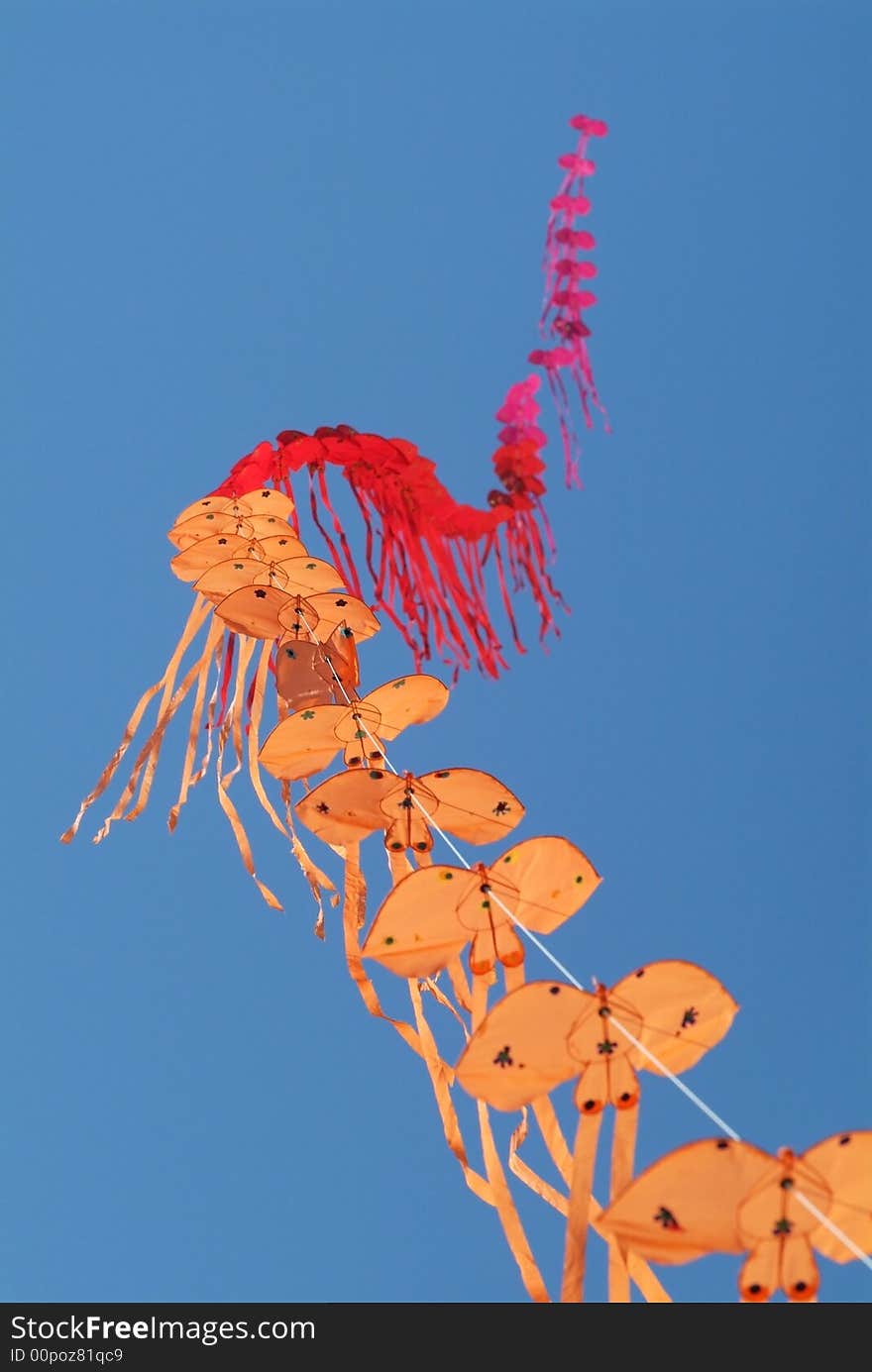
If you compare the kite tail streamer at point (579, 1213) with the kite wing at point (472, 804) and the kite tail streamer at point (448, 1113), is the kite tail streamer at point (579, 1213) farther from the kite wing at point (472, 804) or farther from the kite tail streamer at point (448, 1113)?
the kite wing at point (472, 804)

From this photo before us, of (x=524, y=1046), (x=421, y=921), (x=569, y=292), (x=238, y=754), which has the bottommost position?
(x=524, y=1046)

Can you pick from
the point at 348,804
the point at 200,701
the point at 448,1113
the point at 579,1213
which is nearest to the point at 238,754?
the point at 200,701

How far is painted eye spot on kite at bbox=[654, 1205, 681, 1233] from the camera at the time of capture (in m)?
0.67

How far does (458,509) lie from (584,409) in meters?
0.47

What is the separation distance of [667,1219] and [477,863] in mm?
284

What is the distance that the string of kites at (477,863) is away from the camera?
0.67 metres

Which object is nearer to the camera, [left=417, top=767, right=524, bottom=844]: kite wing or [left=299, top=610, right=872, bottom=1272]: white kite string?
[left=299, top=610, right=872, bottom=1272]: white kite string

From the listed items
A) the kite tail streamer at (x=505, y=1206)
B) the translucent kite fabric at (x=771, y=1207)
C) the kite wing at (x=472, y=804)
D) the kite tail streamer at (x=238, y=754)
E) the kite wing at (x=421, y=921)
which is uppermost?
the kite tail streamer at (x=238, y=754)

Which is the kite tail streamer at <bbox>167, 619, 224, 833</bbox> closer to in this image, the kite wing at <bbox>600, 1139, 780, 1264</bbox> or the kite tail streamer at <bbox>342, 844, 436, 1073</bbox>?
the kite tail streamer at <bbox>342, 844, 436, 1073</bbox>

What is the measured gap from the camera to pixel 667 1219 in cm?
68

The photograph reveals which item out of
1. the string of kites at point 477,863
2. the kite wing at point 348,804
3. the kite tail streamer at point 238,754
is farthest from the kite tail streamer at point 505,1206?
the kite tail streamer at point 238,754

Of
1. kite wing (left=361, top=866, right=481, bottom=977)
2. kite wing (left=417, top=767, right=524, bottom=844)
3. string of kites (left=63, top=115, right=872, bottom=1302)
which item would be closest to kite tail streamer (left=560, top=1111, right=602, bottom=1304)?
string of kites (left=63, top=115, right=872, bottom=1302)

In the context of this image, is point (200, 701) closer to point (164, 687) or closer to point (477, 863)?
point (164, 687)

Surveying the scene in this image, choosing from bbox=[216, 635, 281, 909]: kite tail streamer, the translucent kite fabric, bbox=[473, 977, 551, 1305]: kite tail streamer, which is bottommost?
the translucent kite fabric
